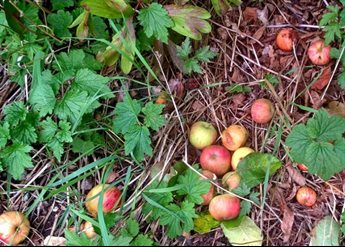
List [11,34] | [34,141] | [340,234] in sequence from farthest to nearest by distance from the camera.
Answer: [11,34]
[34,141]
[340,234]

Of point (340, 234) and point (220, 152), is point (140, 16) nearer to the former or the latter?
point (220, 152)

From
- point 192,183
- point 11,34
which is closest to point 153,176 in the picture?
point 192,183

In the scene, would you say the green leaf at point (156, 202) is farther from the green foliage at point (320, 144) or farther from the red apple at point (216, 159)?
the green foliage at point (320, 144)

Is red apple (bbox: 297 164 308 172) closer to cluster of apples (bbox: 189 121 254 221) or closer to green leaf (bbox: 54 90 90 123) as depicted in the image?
cluster of apples (bbox: 189 121 254 221)

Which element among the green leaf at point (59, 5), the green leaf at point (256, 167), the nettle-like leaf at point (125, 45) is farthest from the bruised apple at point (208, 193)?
the green leaf at point (59, 5)

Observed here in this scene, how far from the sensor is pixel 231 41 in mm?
2275

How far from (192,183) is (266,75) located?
1.90 ft

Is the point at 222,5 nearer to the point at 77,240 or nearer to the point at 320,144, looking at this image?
the point at 320,144

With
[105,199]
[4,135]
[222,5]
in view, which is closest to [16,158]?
[4,135]

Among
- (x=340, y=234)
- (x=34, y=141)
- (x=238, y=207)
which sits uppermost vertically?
(x=34, y=141)

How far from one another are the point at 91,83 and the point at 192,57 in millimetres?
443

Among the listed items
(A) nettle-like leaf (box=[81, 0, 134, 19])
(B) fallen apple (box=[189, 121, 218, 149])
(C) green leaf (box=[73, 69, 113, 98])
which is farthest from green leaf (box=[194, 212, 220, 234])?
(A) nettle-like leaf (box=[81, 0, 134, 19])

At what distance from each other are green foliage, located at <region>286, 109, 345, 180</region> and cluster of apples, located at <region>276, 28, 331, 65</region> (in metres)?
0.33

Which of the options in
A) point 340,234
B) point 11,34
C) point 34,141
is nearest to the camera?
point 340,234
